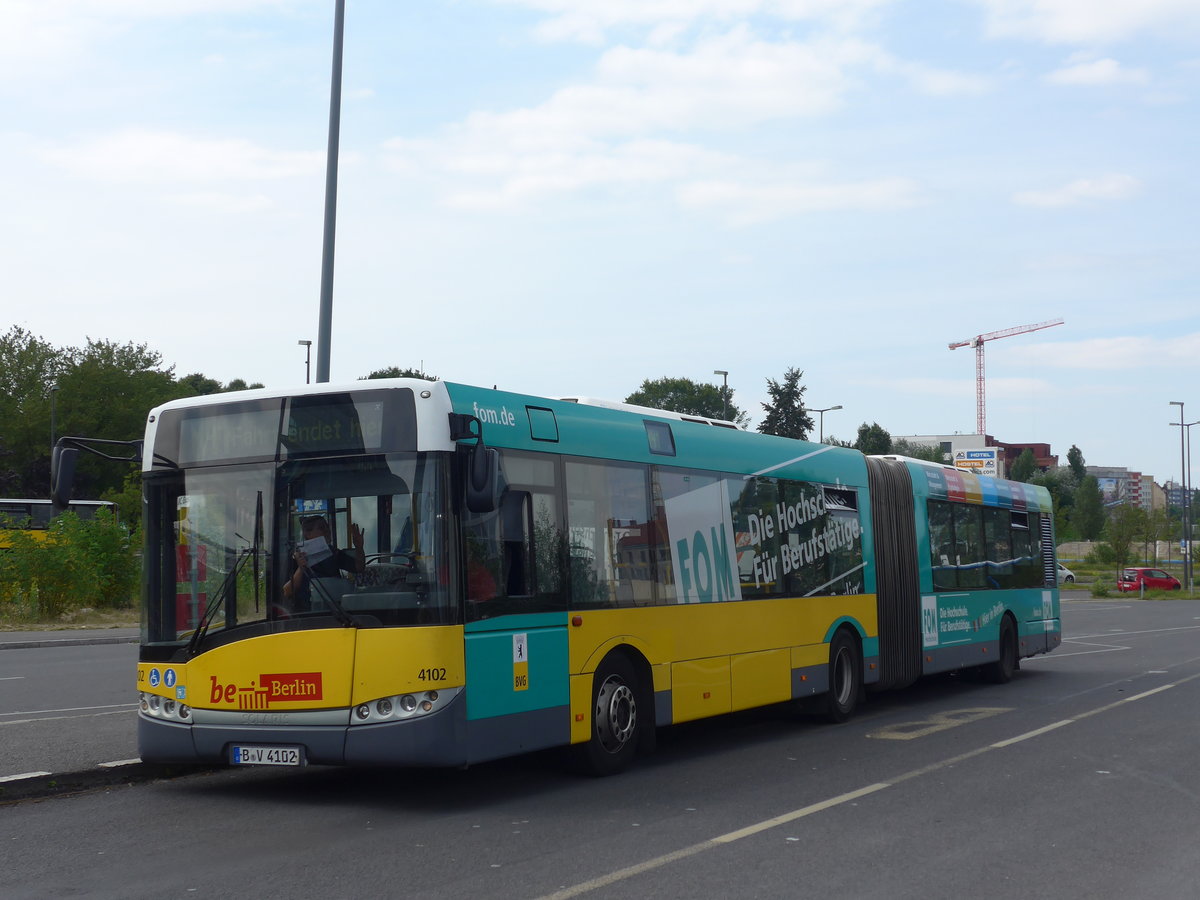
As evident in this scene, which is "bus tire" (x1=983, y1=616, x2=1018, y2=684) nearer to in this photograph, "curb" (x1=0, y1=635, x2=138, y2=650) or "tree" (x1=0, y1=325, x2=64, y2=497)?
"curb" (x1=0, y1=635, x2=138, y2=650)

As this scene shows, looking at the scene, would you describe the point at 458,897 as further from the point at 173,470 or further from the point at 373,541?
the point at 173,470

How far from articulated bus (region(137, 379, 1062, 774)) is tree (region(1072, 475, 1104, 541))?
108 metres

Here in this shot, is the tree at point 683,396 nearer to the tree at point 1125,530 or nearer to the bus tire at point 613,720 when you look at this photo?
the tree at point 1125,530

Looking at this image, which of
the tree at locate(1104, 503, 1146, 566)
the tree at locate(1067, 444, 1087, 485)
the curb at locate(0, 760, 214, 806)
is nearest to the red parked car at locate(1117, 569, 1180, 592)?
the tree at locate(1104, 503, 1146, 566)

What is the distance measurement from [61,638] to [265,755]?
763 inches

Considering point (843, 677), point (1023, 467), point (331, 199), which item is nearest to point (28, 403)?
point (331, 199)

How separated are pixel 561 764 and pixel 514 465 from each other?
Result: 2419mm

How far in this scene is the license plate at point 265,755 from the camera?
28.5 feet

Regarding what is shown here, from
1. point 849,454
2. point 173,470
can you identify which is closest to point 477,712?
point 173,470

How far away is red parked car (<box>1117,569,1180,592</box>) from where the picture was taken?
6334cm

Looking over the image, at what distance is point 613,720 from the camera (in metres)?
10.3

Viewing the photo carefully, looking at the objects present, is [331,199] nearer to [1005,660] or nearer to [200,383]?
[1005,660]

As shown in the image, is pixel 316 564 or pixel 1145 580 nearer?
pixel 316 564

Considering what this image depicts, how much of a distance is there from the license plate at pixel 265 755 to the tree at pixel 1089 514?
365 ft
